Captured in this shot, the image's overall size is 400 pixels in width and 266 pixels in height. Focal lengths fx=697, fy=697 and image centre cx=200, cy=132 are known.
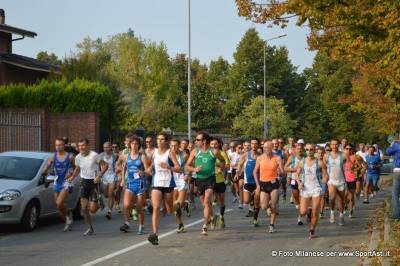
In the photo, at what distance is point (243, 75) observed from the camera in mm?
71812

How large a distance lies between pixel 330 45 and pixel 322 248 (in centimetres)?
607

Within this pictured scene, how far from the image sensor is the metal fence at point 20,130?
25.1 meters

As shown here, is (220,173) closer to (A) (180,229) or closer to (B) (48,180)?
(A) (180,229)

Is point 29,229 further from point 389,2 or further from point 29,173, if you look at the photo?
point 389,2

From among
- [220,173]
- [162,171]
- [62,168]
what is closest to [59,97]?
[62,168]

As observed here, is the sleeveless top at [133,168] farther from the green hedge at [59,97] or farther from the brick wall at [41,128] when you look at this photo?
the green hedge at [59,97]

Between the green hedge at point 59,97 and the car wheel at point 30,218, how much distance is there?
57.5 ft

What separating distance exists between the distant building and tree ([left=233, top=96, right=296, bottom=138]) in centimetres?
2579

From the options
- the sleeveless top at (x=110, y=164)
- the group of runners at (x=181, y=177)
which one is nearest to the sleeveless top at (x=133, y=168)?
the group of runners at (x=181, y=177)

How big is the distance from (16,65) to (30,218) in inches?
997

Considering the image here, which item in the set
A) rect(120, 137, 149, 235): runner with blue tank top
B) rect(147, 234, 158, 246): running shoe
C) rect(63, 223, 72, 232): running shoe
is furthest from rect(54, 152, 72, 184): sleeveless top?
rect(147, 234, 158, 246): running shoe

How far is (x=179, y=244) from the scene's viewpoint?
1165 cm

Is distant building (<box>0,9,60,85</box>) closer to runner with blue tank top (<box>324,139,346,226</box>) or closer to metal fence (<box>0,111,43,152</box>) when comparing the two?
metal fence (<box>0,111,43,152</box>)

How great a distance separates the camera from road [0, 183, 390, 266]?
10.0m
